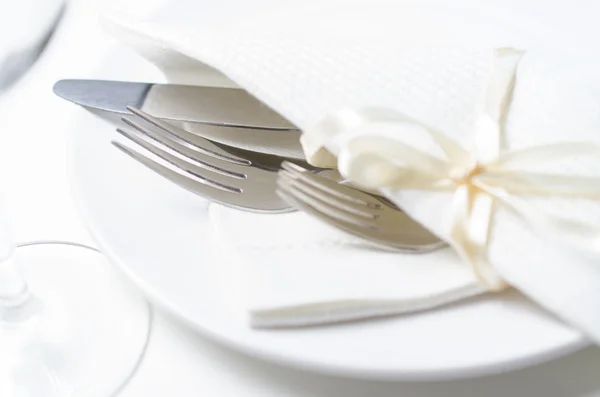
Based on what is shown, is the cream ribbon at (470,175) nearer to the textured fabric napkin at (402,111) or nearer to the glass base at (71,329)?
the textured fabric napkin at (402,111)

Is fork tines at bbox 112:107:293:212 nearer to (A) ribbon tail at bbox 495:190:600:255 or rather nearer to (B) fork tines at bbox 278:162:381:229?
(B) fork tines at bbox 278:162:381:229

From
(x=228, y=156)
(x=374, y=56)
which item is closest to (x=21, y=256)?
(x=228, y=156)

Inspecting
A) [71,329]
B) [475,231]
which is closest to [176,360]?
[71,329]

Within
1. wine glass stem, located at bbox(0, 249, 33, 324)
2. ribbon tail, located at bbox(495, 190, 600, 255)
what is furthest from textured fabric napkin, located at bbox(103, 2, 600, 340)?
wine glass stem, located at bbox(0, 249, 33, 324)

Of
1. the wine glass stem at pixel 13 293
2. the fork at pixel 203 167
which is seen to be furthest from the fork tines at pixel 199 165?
the wine glass stem at pixel 13 293

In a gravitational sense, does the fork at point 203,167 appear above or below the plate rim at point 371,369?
above
